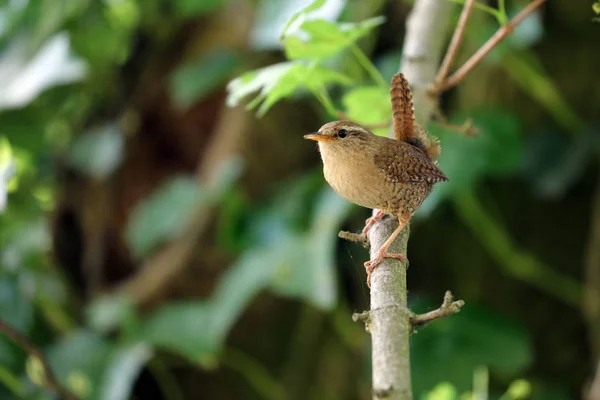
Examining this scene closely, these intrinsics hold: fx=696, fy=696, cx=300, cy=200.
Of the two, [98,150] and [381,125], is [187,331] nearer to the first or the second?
[98,150]

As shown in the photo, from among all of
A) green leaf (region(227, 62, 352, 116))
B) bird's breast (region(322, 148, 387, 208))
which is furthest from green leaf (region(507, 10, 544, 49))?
bird's breast (region(322, 148, 387, 208))

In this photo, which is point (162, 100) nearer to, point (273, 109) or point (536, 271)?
point (273, 109)

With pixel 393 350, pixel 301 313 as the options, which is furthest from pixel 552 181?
pixel 393 350

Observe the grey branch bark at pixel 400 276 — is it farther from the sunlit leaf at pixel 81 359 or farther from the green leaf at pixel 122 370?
the sunlit leaf at pixel 81 359

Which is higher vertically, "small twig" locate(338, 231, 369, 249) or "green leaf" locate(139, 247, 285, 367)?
"green leaf" locate(139, 247, 285, 367)

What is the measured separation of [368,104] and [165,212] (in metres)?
1.54

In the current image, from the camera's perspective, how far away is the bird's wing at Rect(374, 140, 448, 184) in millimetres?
1144

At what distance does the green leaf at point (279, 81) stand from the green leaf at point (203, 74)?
1383 millimetres

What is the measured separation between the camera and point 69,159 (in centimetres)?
301

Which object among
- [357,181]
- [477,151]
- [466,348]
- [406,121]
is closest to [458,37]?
[406,121]

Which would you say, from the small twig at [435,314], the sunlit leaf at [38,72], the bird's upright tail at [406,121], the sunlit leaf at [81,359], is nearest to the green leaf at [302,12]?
the bird's upright tail at [406,121]

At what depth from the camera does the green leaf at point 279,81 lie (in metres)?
1.12

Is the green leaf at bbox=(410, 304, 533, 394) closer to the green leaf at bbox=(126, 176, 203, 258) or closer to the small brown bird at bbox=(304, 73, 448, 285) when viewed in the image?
the green leaf at bbox=(126, 176, 203, 258)

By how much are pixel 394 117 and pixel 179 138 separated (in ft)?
Result: 7.38
